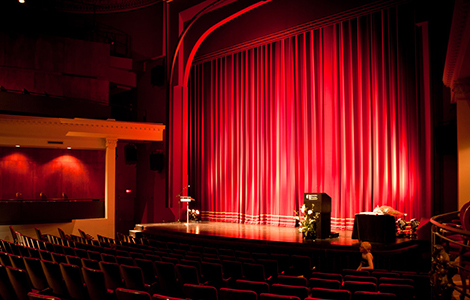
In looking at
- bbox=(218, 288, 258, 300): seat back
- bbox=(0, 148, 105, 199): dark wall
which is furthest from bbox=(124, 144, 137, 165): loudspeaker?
bbox=(218, 288, 258, 300): seat back

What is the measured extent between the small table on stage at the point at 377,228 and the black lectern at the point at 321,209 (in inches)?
27.4

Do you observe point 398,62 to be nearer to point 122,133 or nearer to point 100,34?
point 122,133

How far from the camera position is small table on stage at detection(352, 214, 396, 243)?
7992 mm

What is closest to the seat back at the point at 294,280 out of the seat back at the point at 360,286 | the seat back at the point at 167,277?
the seat back at the point at 360,286

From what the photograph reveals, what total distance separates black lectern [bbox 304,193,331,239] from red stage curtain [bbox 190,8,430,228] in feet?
7.80

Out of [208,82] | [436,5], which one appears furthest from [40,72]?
[436,5]

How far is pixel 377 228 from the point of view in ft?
26.5

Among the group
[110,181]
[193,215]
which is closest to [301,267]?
[193,215]

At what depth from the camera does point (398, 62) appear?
10375mm

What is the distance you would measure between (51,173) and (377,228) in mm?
11455

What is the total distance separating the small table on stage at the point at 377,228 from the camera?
7.99 metres

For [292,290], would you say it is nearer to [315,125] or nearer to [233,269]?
[233,269]

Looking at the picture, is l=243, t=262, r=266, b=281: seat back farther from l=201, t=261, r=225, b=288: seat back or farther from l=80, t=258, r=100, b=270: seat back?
l=80, t=258, r=100, b=270: seat back

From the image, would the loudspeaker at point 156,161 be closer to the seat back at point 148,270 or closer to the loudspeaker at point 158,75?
the loudspeaker at point 158,75
